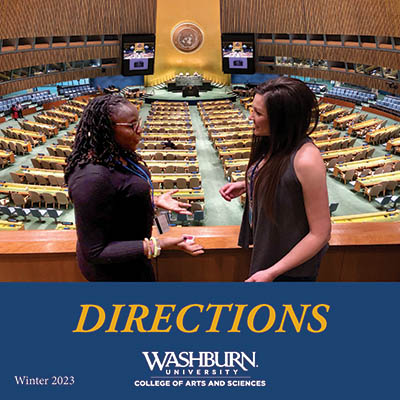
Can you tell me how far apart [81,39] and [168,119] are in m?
11.6

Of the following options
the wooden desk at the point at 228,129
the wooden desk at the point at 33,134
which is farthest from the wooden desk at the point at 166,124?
the wooden desk at the point at 33,134

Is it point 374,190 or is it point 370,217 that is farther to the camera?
point 374,190

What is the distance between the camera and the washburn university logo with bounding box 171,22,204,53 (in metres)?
29.2

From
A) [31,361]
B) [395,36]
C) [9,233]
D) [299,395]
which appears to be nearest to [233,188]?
[299,395]

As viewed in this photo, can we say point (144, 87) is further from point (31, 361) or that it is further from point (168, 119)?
point (31, 361)

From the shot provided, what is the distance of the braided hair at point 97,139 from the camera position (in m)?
1.58

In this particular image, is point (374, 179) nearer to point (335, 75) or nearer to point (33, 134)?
point (33, 134)

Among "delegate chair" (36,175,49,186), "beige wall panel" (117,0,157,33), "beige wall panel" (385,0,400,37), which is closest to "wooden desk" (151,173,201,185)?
"delegate chair" (36,175,49,186)

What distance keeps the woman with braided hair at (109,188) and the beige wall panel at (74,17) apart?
22.7 metres

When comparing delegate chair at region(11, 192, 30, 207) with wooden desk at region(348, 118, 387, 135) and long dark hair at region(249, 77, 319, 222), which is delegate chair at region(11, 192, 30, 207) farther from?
wooden desk at region(348, 118, 387, 135)

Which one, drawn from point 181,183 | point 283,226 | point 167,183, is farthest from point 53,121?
point 283,226

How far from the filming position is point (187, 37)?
1166 inches

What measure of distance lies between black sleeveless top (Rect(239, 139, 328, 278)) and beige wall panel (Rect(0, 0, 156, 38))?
75.6ft

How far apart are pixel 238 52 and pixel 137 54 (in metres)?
7.56
